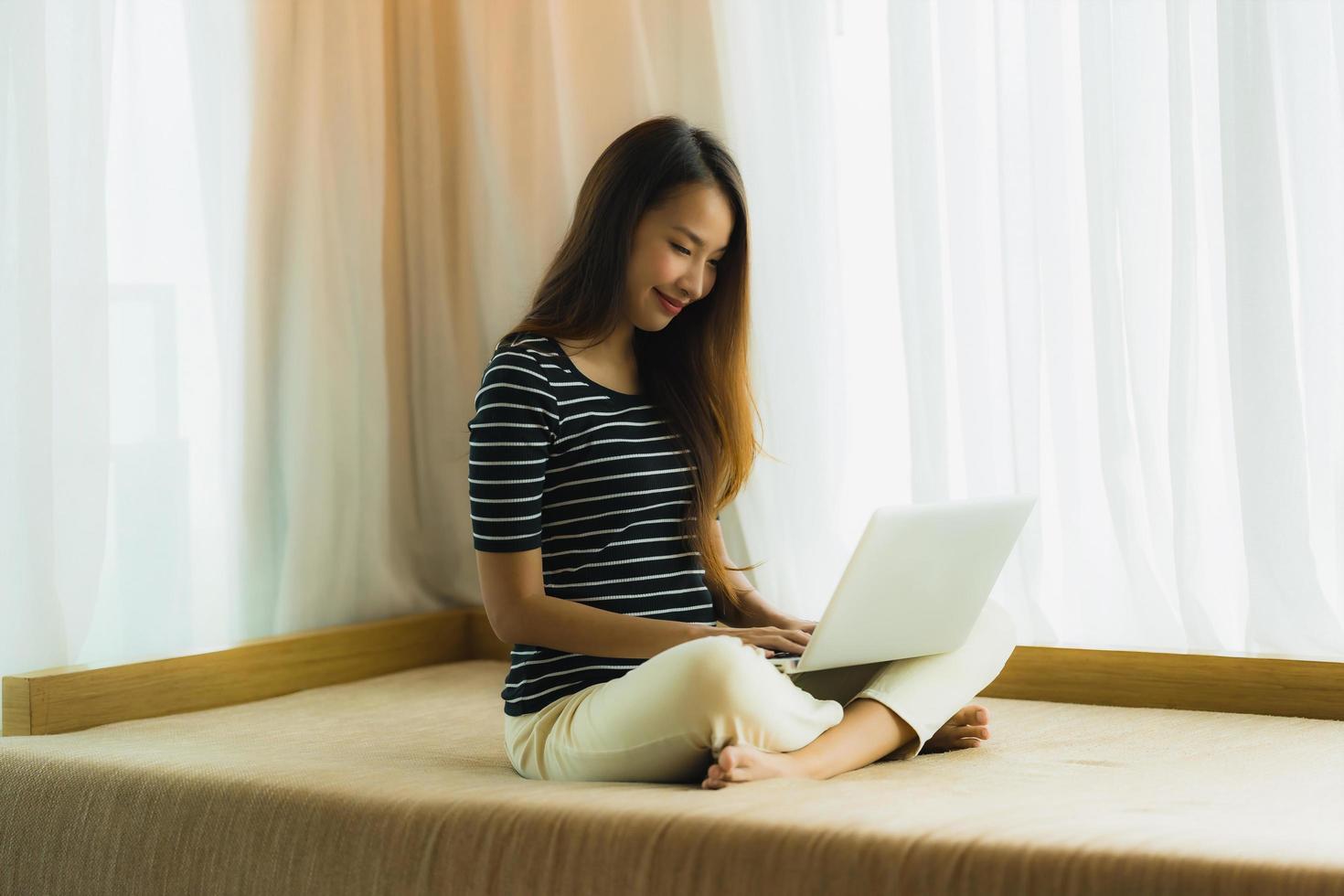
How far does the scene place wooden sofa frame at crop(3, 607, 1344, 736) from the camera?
5.70ft

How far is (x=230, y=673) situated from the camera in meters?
2.00

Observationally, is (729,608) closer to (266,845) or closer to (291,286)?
(266,845)

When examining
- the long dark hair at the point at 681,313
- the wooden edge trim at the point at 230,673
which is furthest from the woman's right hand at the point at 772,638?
the wooden edge trim at the point at 230,673

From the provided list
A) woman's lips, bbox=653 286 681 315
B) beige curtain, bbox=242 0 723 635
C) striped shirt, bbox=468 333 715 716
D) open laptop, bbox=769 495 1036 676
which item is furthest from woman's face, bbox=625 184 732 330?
beige curtain, bbox=242 0 723 635

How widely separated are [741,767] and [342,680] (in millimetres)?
1135

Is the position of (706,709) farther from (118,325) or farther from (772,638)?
(118,325)

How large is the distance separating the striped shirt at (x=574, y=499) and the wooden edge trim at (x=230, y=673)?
25.2 inches

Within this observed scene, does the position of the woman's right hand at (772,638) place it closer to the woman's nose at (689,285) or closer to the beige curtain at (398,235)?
the woman's nose at (689,285)

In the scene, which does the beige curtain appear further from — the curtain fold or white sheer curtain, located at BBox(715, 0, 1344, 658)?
Result: white sheer curtain, located at BBox(715, 0, 1344, 658)

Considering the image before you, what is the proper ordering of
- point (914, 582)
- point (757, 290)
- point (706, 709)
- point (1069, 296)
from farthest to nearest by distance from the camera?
1. point (757, 290)
2. point (1069, 296)
3. point (914, 582)
4. point (706, 709)

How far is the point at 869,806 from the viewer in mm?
1168

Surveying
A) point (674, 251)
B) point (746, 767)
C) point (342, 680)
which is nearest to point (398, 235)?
point (342, 680)

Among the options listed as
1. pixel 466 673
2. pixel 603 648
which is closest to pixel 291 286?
pixel 466 673

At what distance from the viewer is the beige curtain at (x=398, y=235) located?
7.24ft
